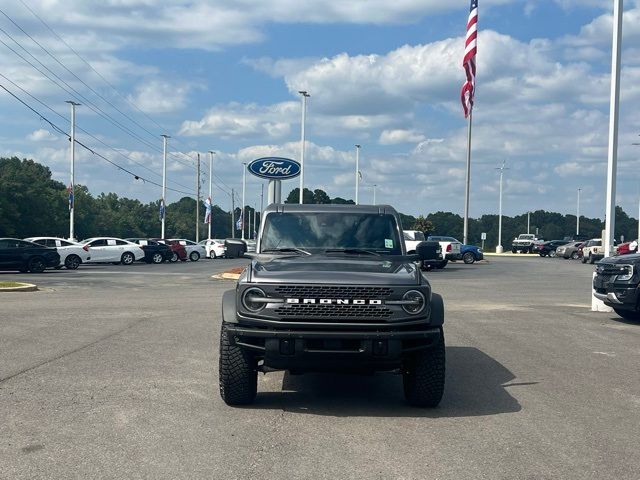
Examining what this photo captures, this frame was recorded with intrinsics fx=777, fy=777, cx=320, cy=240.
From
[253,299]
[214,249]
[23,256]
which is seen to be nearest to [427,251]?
[253,299]

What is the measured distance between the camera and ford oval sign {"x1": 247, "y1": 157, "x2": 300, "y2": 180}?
30.7 metres

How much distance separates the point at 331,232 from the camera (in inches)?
347

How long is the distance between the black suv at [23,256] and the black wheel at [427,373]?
28824mm

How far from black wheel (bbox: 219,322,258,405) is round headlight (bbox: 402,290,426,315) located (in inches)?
60.7

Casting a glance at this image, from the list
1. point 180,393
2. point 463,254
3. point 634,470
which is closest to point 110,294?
point 180,393

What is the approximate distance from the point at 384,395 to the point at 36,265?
2838cm

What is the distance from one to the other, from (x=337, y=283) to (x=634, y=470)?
2.81 metres

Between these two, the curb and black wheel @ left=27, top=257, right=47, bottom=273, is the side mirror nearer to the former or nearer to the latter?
the curb

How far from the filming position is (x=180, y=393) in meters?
8.17

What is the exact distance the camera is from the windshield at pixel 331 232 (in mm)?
8719

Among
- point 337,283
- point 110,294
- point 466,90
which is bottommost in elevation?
point 110,294

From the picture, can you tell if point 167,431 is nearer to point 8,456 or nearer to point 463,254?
point 8,456

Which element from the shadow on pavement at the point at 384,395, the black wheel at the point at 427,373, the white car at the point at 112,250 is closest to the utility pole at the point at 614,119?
the shadow on pavement at the point at 384,395

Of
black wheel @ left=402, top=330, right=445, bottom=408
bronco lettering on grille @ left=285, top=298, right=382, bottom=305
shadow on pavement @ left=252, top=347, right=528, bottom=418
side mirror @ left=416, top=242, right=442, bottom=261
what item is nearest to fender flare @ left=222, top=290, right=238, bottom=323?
bronco lettering on grille @ left=285, top=298, right=382, bottom=305
